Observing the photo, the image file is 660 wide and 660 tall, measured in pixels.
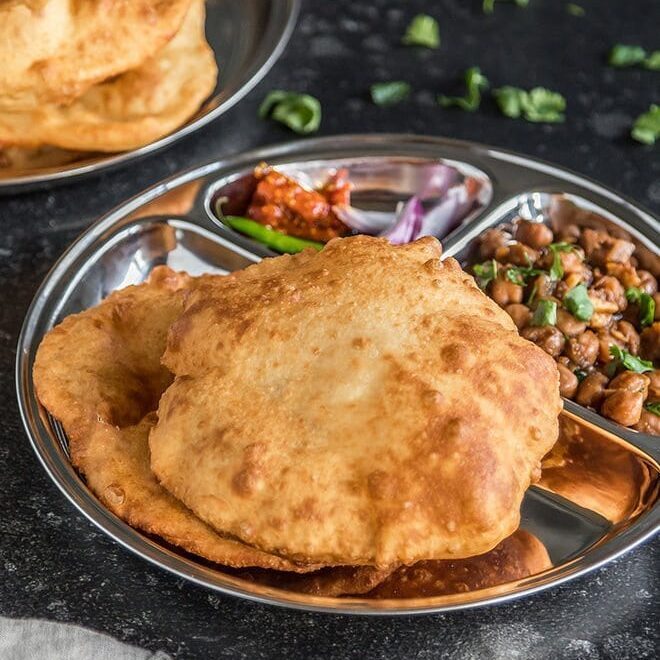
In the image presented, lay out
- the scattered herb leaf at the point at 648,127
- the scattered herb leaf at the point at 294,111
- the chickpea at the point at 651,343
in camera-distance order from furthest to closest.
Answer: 1. the scattered herb leaf at the point at 648,127
2. the scattered herb leaf at the point at 294,111
3. the chickpea at the point at 651,343

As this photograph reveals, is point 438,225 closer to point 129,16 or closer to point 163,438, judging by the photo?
point 129,16

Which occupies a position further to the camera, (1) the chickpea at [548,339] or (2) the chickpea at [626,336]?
(2) the chickpea at [626,336]

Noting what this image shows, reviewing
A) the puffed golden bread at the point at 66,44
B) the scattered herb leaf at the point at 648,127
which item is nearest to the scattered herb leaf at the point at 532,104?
the scattered herb leaf at the point at 648,127

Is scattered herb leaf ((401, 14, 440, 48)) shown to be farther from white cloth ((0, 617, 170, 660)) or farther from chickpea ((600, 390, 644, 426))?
white cloth ((0, 617, 170, 660))

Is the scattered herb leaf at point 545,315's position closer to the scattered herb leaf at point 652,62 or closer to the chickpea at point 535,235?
the chickpea at point 535,235

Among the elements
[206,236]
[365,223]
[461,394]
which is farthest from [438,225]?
[461,394]

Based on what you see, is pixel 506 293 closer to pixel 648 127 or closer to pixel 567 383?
pixel 567 383

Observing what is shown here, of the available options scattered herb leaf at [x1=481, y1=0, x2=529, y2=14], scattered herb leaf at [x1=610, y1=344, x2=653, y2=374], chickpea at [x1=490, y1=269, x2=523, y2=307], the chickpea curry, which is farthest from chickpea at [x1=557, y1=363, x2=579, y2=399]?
scattered herb leaf at [x1=481, y1=0, x2=529, y2=14]
